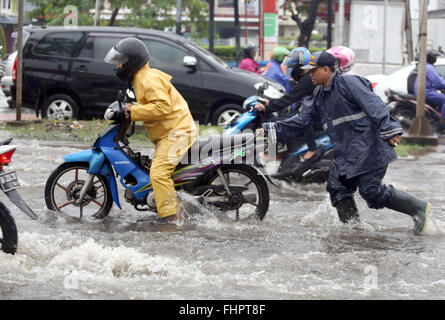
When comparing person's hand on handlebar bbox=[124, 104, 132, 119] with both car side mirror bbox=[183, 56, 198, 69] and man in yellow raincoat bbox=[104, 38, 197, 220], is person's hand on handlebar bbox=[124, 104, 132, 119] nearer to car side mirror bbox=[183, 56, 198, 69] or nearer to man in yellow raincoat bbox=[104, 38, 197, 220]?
man in yellow raincoat bbox=[104, 38, 197, 220]

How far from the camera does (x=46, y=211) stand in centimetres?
755

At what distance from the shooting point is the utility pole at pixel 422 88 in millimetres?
13984

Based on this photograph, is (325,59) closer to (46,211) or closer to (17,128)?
(46,211)

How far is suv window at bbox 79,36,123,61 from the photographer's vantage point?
14.2m

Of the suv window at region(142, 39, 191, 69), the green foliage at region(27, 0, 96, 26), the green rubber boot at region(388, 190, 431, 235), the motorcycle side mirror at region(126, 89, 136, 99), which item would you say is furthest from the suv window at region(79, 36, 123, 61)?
the green foliage at region(27, 0, 96, 26)

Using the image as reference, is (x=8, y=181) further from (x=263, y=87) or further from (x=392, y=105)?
(x=392, y=105)

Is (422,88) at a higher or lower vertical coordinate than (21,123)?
higher

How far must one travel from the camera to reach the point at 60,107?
563 inches

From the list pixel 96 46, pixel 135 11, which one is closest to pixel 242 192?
pixel 96 46

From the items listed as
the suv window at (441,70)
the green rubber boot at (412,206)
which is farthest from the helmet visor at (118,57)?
the suv window at (441,70)

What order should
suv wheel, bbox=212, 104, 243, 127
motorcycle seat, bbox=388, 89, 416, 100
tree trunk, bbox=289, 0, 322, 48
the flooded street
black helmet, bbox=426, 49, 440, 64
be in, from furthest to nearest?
tree trunk, bbox=289, 0, 322, 48 → motorcycle seat, bbox=388, 89, 416, 100 → black helmet, bbox=426, 49, 440, 64 → suv wheel, bbox=212, 104, 243, 127 → the flooded street

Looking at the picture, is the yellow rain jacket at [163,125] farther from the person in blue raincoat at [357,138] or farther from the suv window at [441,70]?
the suv window at [441,70]

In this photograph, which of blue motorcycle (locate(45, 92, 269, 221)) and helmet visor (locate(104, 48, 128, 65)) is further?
blue motorcycle (locate(45, 92, 269, 221))

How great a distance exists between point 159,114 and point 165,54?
7355 millimetres
